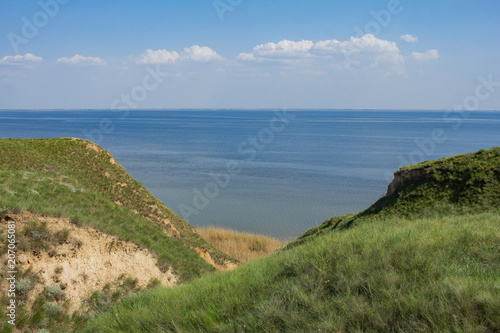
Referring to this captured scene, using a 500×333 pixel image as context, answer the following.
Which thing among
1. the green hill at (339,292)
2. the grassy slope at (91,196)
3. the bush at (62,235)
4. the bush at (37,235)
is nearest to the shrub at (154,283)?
the green hill at (339,292)

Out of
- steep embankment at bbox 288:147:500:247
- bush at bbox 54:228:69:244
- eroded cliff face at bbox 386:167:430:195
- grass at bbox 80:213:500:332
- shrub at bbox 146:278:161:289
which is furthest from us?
eroded cliff face at bbox 386:167:430:195

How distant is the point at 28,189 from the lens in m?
12.4

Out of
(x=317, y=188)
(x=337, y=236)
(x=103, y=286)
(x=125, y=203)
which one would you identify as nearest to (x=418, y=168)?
(x=337, y=236)

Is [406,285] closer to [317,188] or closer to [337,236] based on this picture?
[337,236]

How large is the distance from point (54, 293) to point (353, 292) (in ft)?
22.4

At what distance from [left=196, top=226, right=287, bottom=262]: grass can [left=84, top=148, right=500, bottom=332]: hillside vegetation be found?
54.8 feet

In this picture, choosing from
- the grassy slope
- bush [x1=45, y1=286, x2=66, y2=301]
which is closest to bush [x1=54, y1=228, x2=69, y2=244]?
the grassy slope

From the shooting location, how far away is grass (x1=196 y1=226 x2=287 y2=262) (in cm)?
2393

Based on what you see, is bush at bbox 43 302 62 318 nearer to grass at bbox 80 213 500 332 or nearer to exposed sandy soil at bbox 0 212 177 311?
exposed sandy soil at bbox 0 212 177 311

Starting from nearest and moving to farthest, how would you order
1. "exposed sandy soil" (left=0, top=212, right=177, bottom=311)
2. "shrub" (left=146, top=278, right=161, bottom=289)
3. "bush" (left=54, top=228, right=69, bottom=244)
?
"exposed sandy soil" (left=0, top=212, right=177, bottom=311) < "bush" (left=54, top=228, right=69, bottom=244) < "shrub" (left=146, top=278, right=161, bottom=289)

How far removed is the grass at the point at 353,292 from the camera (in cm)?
452

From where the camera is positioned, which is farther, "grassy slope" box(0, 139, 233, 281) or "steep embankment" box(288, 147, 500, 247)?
"steep embankment" box(288, 147, 500, 247)

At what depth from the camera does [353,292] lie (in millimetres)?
5242

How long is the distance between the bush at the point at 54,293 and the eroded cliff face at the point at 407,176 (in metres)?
12.6
